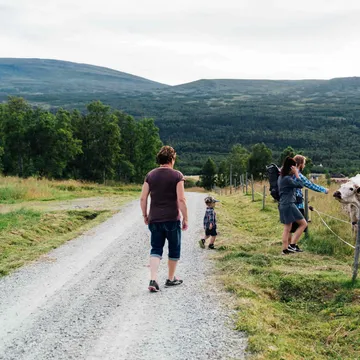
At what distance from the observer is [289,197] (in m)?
10.0

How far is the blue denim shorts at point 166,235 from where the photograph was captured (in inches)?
289

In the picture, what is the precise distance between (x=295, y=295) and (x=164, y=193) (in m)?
2.66

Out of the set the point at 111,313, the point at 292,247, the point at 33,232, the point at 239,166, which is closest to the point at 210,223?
the point at 292,247

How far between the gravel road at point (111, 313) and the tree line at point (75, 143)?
1422 inches

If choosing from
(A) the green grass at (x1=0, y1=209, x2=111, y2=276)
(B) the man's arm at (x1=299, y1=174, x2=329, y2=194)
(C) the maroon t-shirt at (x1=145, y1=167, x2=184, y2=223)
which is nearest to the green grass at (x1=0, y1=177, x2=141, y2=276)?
(A) the green grass at (x1=0, y1=209, x2=111, y2=276)

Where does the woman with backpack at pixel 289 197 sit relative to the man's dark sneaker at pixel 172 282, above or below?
above

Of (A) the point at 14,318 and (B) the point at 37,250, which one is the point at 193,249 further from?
(A) the point at 14,318

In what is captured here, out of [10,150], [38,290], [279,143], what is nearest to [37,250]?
[38,290]

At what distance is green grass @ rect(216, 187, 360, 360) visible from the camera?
5.25 meters

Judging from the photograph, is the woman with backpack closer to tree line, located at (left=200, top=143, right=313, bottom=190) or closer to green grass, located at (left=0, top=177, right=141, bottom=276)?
green grass, located at (left=0, top=177, right=141, bottom=276)

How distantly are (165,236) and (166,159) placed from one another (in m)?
1.26

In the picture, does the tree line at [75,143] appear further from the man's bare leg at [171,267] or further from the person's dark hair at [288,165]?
the man's bare leg at [171,267]

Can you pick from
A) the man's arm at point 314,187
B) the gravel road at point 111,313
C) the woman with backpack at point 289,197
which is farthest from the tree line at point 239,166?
the gravel road at point 111,313

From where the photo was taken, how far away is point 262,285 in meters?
7.57
